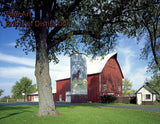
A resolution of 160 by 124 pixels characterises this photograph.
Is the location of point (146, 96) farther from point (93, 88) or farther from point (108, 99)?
point (93, 88)

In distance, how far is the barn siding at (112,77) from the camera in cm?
3653

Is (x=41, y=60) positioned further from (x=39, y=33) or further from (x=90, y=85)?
(x=90, y=85)

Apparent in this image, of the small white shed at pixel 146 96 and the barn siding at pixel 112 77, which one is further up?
the barn siding at pixel 112 77

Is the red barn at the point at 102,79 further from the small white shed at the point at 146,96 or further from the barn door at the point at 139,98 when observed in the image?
the small white shed at the point at 146,96

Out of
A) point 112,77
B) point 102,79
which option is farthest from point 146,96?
point 112,77

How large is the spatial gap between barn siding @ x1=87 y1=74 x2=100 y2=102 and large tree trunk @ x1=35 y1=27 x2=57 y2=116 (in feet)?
77.1

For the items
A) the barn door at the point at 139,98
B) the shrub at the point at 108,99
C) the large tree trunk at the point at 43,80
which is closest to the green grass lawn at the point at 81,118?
the large tree trunk at the point at 43,80

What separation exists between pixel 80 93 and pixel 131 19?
21178 millimetres

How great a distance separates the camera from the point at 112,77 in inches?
1519

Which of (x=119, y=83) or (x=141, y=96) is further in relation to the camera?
(x=119, y=83)

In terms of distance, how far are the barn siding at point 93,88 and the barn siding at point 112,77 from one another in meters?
1.21

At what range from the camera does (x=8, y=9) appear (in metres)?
13.3

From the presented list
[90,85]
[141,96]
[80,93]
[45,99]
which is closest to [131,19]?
[45,99]

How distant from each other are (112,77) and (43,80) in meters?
28.0
